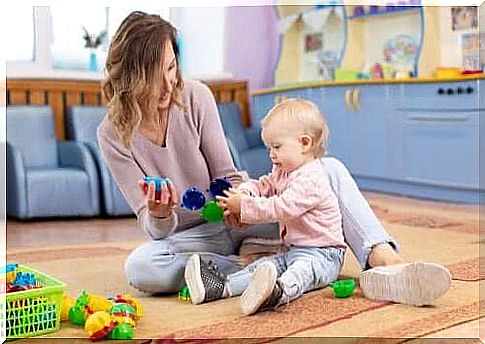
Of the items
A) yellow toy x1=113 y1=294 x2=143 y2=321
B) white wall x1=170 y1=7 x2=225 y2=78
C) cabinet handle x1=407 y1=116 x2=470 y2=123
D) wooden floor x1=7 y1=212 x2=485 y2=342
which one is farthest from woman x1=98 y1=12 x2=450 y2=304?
cabinet handle x1=407 y1=116 x2=470 y2=123

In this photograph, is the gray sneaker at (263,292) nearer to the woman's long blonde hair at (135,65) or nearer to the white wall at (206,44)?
the woman's long blonde hair at (135,65)

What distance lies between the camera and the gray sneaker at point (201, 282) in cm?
124

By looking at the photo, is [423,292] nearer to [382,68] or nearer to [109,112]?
[109,112]

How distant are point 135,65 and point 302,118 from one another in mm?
275

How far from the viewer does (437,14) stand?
312 centimetres

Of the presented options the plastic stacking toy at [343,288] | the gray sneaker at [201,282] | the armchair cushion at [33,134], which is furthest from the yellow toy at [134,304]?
the armchair cushion at [33,134]

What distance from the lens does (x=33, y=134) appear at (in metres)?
2.71

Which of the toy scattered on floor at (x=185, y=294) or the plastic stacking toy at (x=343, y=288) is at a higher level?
the plastic stacking toy at (x=343, y=288)

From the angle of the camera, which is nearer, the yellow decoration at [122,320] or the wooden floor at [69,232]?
the yellow decoration at [122,320]

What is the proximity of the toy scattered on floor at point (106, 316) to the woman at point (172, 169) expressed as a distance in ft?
0.51

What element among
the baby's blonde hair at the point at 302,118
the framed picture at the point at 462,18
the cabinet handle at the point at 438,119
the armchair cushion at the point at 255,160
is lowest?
the armchair cushion at the point at 255,160

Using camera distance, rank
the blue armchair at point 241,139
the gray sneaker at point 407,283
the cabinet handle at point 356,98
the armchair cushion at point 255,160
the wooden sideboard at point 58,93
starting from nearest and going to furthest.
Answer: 1. the gray sneaker at point 407,283
2. the armchair cushion at point 255,160
3. the blue armchair at point 241,139
4. the wooden sideboard at point 58,93
5. the cabinet handle at point 356,98

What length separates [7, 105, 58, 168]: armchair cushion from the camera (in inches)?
105

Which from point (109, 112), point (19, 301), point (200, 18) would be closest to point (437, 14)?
point (200, 18)
